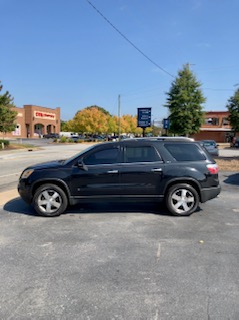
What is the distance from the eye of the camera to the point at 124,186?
6285 mm

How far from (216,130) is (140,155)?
60719 millimetres

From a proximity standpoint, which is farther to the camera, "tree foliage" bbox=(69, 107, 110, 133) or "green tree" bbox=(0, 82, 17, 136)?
"tree foliage" bbox=(69, 107, 110, 133)

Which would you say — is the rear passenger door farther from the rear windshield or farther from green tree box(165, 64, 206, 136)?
green tree box(165, 64, 206, 136)

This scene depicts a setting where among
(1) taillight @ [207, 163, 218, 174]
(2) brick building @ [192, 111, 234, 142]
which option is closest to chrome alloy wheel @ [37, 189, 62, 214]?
(1) taillight @ [207, 163, 218, 174]

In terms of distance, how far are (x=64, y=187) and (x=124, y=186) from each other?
1231 mm

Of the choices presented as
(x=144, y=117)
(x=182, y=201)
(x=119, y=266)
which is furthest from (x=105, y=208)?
(x=144, y=117)

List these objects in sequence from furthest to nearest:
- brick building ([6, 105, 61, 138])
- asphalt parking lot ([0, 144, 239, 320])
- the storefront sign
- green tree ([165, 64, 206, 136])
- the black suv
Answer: the storefront sign < brick building ([6, 105, 61, 138]) < green tree ([165, 64, 206, 136]) < the black suv < asphalt parking lot ([0, 144, 239, 320])

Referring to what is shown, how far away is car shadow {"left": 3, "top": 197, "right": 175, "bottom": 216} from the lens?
261 inches

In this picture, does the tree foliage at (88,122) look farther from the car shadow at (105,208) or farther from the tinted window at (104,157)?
the tinted window at (104,157)

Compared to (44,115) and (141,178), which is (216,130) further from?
(141,178)

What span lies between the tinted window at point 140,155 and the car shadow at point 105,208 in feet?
3.74

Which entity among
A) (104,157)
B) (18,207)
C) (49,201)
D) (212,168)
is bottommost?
(18,207)

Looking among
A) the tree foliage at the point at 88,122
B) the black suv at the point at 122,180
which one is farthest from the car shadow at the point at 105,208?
the tree foliage at the point at 88,122

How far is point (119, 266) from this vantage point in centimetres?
398
